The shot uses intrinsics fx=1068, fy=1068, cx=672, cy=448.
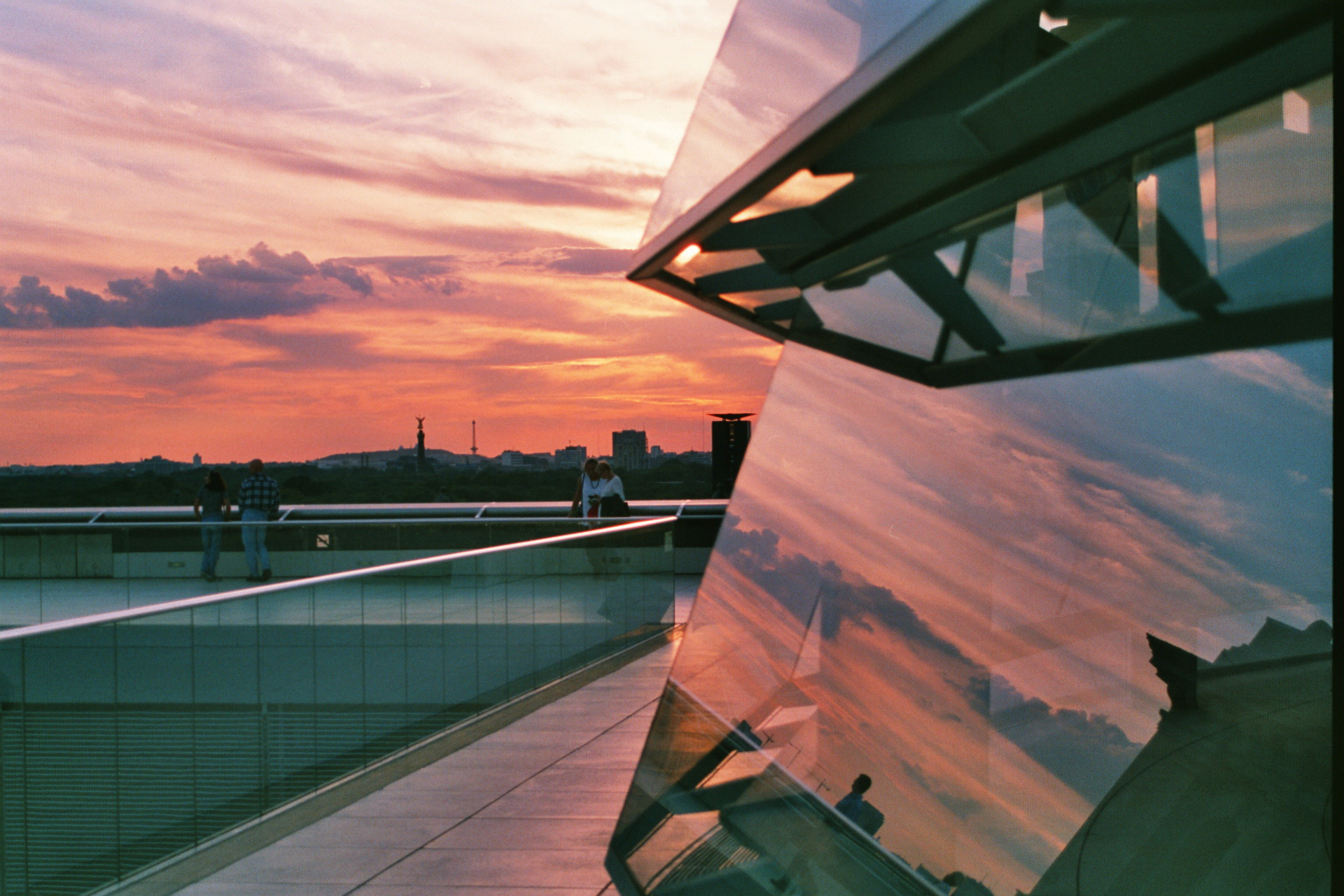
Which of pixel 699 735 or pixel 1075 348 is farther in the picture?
pixel 699 735

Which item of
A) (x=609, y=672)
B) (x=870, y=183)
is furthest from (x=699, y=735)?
(x=609, y=672)

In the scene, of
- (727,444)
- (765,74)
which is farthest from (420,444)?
(765,74)

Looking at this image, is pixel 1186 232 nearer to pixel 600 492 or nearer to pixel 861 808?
pixel 861 808

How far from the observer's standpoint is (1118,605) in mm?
1676

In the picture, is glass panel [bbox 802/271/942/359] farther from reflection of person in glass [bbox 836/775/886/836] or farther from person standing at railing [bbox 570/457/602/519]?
person standing at railing [bbox 570/457/602/519]

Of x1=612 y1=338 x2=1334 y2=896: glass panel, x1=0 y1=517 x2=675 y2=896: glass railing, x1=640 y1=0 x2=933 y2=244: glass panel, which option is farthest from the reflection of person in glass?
x1=0 y1=517 x2=675 y2=896: glass railing

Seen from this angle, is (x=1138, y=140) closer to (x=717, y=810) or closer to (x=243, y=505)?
(x=717, y=810)

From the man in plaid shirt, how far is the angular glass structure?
11889 millimetres

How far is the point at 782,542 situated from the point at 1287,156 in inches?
70.8

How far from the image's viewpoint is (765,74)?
2.74m

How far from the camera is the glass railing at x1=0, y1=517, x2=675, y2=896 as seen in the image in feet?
13.0

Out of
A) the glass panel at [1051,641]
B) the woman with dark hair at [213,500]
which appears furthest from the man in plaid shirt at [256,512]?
the glass panel at [1051,641]

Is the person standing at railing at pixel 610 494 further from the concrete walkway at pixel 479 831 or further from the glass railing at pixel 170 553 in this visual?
the concrete walkway at pixel 479 831

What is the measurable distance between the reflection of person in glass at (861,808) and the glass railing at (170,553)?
10261 millimetres
